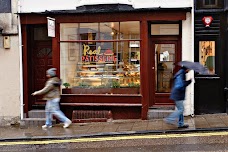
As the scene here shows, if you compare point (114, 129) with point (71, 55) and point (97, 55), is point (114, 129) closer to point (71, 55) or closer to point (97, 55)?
point (97, 55)

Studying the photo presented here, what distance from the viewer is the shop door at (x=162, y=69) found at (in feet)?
41.0

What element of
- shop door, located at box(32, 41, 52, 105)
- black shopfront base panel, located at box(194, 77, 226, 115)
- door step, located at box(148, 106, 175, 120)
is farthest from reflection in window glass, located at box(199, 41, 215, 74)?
shop door, located at box(32, 41, 52, 105)

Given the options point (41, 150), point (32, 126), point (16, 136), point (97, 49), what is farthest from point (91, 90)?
point (41, 150)

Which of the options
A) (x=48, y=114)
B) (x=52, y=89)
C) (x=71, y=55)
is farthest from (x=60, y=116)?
(x=71, y=55)

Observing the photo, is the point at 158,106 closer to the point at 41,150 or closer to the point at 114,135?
the point at 114,135

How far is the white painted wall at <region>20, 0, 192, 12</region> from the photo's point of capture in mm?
11859

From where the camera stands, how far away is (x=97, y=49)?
12391 millimetres

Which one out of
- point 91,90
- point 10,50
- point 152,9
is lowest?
point 91,90

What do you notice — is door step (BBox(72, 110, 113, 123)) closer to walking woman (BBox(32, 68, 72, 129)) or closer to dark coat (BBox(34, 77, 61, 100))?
walking woman (BBox(32, 68, 72, 129))

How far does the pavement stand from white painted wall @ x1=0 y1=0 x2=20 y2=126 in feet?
2.49

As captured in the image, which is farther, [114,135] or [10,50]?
[10,50]

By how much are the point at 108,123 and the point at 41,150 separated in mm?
3226

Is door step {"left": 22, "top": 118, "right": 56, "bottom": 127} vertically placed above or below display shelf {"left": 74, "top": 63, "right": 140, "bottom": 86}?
below

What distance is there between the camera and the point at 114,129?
417 inches
